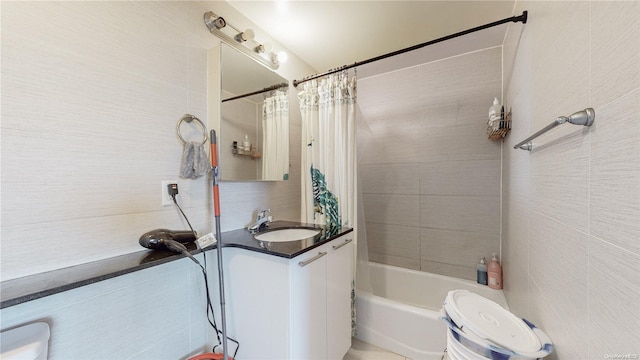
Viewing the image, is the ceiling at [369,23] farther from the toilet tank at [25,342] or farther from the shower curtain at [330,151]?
the toilet tank at [25,342]

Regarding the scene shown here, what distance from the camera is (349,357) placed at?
1.56 metres

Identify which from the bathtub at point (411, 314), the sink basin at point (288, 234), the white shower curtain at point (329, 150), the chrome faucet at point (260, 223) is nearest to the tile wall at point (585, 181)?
the bathtub at point (411, 314)

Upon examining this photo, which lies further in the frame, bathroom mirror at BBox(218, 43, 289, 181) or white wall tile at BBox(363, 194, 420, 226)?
white wall tile at BBox(363, 194, 420, 226)

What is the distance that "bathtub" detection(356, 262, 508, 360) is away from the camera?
4.84 ft

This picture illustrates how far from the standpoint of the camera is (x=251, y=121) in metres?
1.58

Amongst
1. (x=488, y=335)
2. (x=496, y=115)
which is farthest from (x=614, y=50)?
(x=496, y=115)

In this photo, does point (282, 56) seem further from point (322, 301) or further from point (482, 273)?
point (482, 273)

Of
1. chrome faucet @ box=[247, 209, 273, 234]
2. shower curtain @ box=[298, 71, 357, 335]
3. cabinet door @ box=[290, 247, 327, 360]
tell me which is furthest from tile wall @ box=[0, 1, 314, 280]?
shower curtain @ box=[298, 71, 357, 335]

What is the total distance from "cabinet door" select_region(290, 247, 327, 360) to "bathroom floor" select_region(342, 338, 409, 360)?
46cm

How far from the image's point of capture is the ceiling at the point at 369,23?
144 cm

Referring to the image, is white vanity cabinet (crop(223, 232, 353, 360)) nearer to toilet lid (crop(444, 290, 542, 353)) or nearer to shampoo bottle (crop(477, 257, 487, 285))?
toilet lid (crop(444, 290, 542, 353))

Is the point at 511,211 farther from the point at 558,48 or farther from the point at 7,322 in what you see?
the point at 7,322

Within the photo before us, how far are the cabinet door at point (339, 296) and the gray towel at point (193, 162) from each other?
0.83m

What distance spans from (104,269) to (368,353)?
5.36 ft
